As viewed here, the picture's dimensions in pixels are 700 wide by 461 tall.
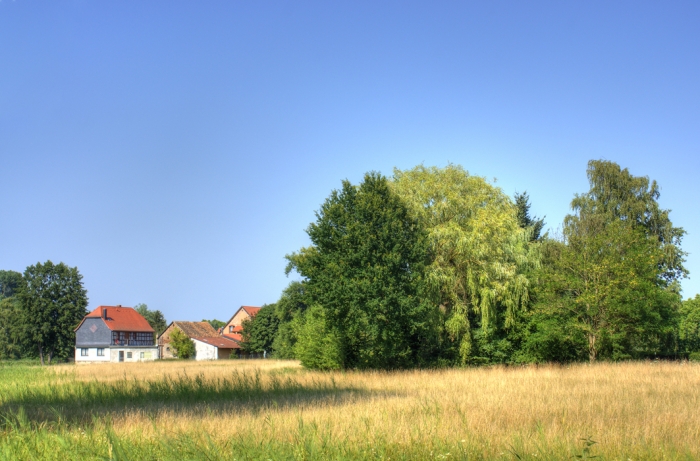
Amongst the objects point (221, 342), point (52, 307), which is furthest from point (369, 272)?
point (221, 342)

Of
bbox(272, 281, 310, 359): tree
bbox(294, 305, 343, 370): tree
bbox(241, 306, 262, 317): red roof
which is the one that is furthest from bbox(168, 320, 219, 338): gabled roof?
bbox(294, 305, 343, 370): tree

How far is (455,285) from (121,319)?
2868 inches

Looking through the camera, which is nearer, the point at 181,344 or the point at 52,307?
the point at 52,307

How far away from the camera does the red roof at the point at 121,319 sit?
88.0 metres

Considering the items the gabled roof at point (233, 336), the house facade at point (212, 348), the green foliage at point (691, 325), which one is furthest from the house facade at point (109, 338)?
the green foliage at point (691, 325)

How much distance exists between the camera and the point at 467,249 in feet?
107

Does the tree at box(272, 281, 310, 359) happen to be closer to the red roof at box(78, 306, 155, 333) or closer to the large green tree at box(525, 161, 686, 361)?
the large green tree at box(525, 161, 686, 361)

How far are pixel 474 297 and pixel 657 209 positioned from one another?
24591 millimetres

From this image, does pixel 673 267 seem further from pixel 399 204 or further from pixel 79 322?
pixel 79 322

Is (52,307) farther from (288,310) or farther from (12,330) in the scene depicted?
(288,310)

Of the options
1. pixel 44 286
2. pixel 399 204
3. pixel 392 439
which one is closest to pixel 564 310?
pixel 399 204

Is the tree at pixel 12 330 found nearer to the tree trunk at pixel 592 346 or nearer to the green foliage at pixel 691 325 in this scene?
the tree trunk at pixel 592 346

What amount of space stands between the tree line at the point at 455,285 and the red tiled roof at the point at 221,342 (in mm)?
56675

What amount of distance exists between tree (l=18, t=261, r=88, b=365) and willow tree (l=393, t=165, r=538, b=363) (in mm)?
65224
